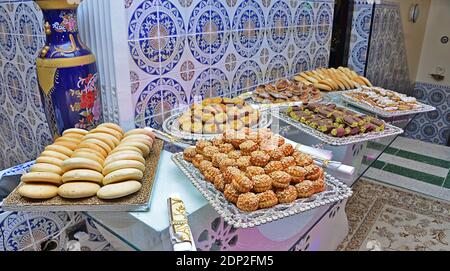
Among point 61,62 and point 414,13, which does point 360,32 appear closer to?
point 414,13

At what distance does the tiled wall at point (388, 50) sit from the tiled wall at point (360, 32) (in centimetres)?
10

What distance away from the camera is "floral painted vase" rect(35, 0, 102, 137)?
0.76 m

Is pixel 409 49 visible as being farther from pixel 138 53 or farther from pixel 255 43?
pixel 138 53

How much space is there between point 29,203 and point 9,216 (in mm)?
126

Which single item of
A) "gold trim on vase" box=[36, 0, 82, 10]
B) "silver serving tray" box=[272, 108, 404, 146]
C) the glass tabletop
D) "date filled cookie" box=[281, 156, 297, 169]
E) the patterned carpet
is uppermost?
"gold trim on vase" box=[36, 0, 82, 10]

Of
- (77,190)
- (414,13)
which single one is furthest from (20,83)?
(414,13)

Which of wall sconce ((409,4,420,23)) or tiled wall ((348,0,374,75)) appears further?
wall sconce ((409,4,420,23))

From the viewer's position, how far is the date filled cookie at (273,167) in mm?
667

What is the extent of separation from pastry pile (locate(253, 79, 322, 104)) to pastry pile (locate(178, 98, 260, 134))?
23cm

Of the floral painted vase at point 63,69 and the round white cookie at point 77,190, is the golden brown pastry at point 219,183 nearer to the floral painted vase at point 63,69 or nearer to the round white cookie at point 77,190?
the round white cookie at point 77,190

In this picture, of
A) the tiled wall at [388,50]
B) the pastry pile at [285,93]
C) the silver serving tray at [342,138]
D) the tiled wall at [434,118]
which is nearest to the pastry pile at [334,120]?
the silver serving tray at [342,138]

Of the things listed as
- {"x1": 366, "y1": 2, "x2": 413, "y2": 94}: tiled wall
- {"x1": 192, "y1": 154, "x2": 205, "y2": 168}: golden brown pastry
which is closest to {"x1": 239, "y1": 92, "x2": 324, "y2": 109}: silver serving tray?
{"x1": 192, "y1": 154, "x2": 205, "y2": 168}: golden brown pastry

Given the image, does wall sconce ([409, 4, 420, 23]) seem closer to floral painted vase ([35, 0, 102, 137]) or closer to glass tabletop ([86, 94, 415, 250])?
glass tabletop ([86, 94, 415, 250])

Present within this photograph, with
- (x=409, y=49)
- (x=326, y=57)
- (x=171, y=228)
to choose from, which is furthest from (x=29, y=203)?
(x=409, y=49)
